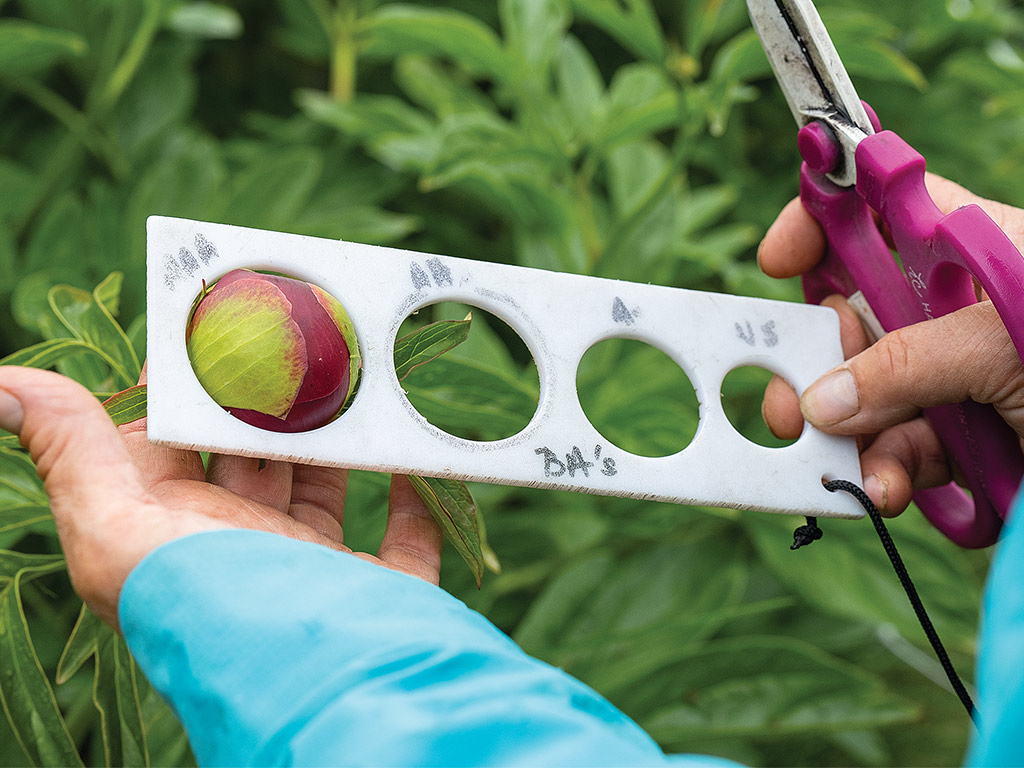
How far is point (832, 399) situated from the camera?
0.59 metres

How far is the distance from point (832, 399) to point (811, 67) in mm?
210

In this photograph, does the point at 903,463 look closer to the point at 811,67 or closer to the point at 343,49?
the point at 811,67

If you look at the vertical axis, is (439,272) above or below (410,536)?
above

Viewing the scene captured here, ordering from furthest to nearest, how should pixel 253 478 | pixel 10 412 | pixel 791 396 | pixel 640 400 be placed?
1. pixel 640 400
2. pixel 791 396
3. pixel 253 478
4. pixel 10 412

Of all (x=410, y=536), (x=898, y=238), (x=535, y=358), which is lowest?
(x=410, y=536)

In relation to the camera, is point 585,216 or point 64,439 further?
point 585,216

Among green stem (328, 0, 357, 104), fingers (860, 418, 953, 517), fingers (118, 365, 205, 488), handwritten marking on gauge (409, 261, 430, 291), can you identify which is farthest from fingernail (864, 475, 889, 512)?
green stem (328, 0, 357, 104)

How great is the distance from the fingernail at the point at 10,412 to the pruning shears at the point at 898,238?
18.5 inches

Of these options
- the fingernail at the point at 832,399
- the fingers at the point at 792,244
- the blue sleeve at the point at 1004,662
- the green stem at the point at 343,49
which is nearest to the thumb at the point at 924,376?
the fingernail at the point at 832,399

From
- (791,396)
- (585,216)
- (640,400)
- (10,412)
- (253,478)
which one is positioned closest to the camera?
(10,412)

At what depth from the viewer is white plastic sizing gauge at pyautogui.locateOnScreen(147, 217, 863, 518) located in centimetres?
46

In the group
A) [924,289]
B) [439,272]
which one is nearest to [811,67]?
[924,289]

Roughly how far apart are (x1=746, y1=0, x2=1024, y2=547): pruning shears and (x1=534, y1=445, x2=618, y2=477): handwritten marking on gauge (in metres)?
0.23

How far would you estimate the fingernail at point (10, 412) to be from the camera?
1.32 ft
